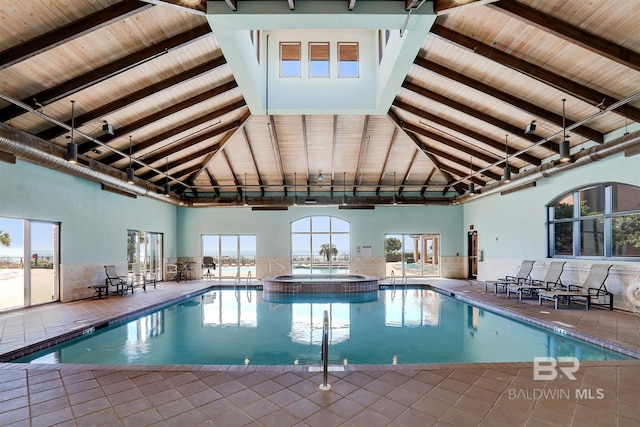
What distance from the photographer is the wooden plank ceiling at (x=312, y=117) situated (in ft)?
14.8

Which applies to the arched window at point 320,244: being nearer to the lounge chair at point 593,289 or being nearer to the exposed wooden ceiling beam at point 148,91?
the lounge chair at point 593,289

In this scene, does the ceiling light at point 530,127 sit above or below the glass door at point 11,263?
above

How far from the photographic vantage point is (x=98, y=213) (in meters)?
9.40

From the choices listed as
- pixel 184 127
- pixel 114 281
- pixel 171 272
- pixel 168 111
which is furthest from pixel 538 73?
pixel 171 272

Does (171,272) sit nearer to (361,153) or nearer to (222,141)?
(222,141)

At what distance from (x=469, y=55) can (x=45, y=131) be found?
8061 millimetres

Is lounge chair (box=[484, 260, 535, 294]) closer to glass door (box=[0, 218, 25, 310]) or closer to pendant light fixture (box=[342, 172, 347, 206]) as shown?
pendant light fixture (box=[342, 172, 347, 206])

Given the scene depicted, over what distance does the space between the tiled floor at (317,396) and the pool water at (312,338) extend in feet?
3.49

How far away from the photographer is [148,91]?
21.0 ft

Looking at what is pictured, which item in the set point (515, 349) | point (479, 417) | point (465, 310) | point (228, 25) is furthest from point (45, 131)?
point (465, 310)

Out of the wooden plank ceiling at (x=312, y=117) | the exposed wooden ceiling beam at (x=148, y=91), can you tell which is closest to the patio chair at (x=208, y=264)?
the wooden plank ceiling at (x=312, y=117)

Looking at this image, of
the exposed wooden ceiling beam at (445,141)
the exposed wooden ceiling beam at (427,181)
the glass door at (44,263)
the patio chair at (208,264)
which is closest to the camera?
the glass door at (44,263)

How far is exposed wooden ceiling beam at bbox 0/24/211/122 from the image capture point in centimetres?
527

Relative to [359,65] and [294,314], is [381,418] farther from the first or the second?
[359,65]
